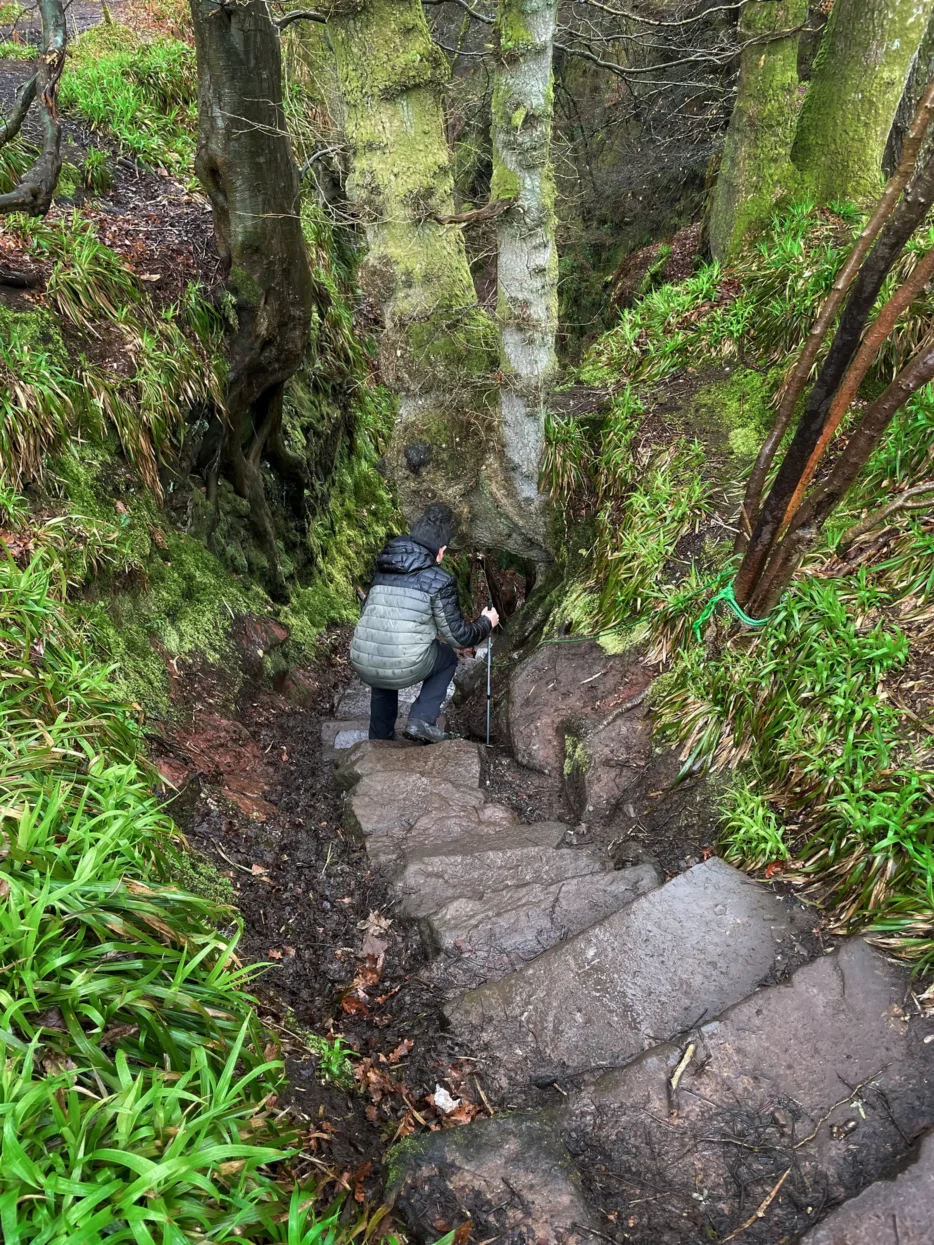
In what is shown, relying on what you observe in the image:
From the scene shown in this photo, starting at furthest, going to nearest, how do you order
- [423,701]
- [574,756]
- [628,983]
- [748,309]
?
[748,309]
[423,701]
[574,756]
[628,983]

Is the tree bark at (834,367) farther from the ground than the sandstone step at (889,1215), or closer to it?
farther from the ground

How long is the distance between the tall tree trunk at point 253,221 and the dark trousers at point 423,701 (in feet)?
7.10

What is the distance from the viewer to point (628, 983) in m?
2.85

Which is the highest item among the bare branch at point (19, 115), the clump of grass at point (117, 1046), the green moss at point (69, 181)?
the bare branch at point (19, 115)

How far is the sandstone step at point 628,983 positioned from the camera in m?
2.76

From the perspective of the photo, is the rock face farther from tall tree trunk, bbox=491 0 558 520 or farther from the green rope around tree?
tall tree trunk, bbox=491 0 558 520

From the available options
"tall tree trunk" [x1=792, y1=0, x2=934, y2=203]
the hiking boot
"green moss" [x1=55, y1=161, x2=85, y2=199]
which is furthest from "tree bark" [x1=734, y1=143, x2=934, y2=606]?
"green moss" [x1=55, y1=161, x2=85, y2=199]

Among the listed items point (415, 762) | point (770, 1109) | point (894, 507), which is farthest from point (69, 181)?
point (770, 1109)

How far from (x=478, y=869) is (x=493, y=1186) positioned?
1484mm

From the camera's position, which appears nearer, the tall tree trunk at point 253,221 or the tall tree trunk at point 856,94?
the tall tree trunk at point 253,221

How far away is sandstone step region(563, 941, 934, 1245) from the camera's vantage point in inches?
87.5

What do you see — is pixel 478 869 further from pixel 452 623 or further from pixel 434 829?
pixel 452 623

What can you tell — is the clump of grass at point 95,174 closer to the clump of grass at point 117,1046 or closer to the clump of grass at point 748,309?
the clump of grass at point 748,309

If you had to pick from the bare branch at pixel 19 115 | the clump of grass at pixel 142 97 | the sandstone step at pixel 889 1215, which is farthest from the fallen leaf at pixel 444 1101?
the clump of grass at pixel 142 97
